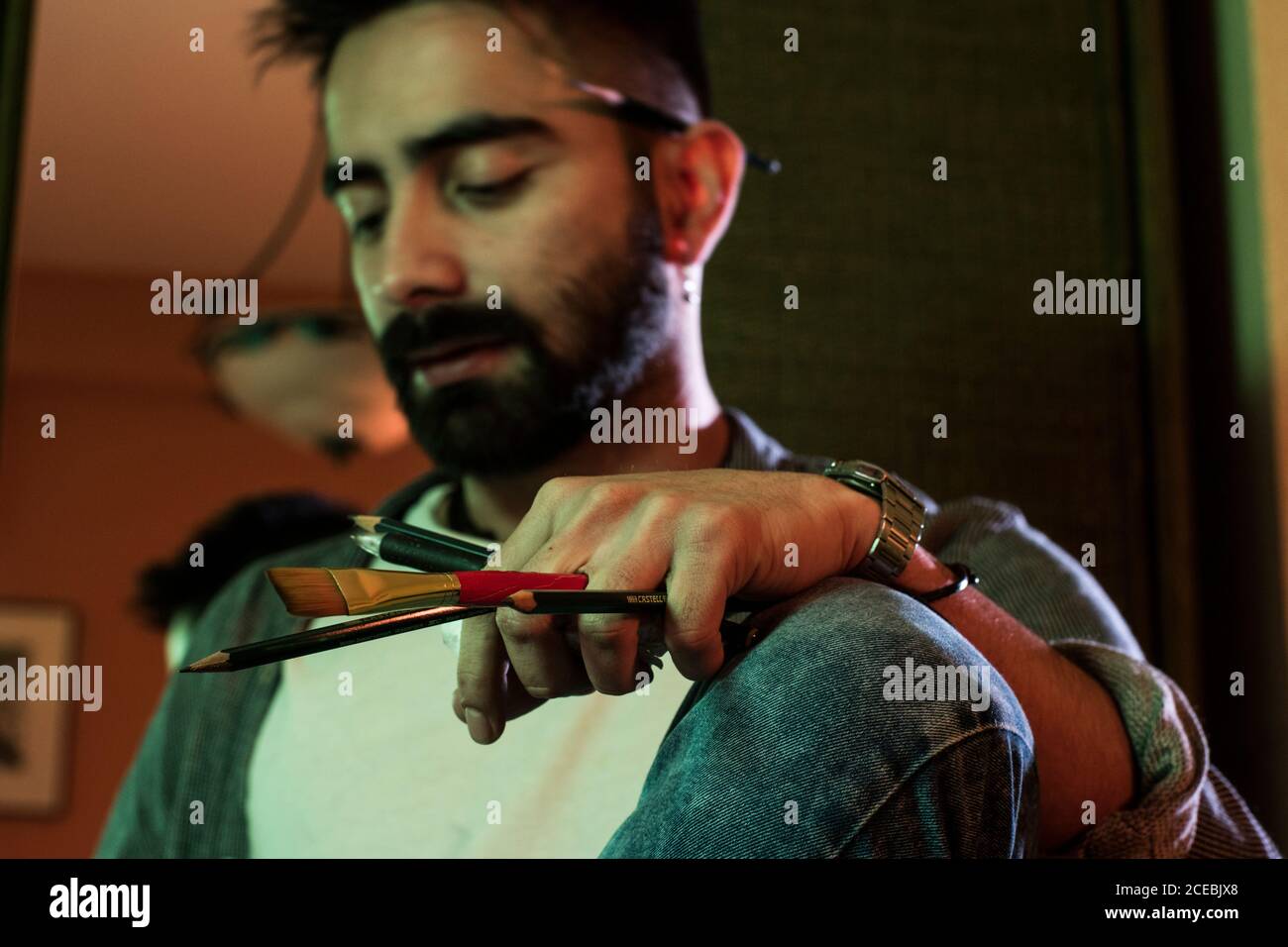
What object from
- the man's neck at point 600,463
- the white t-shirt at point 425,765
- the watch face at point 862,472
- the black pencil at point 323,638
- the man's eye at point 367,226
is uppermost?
the man's eye at point 367,226

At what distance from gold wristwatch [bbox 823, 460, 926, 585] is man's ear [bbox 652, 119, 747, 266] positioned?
42cm

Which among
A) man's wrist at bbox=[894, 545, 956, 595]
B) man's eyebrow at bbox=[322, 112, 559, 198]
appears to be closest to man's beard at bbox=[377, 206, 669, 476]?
man's eyebrow at bbox=[322, 112, 559, 198]

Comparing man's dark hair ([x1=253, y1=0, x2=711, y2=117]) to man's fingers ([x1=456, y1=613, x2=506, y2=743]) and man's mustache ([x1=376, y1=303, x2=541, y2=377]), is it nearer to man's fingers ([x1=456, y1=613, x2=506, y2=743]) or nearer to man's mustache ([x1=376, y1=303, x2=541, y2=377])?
man's mustache ([x1=376, y1=303, x2=541, y2=377])

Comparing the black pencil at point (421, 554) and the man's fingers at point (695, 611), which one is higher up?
the black pencil at point (421, 554)

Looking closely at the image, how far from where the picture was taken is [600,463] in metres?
0.91

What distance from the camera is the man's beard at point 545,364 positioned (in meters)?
0.91

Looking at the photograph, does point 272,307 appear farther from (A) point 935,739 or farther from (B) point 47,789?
(A) point 935,739

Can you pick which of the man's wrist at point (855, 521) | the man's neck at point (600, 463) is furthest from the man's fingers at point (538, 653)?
the man's neck at point (600, 463)

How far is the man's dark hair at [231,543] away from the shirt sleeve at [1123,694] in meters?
0.49

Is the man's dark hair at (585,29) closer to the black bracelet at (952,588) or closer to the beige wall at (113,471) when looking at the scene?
the beige wall at (113,471)

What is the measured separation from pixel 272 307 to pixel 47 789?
41 centimetres

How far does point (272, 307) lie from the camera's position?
40.3 inches

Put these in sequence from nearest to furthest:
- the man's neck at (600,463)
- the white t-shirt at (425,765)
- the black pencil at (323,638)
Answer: the black pencil at (323,638) < the white t-shirt at (425,765) < the man's neck at (600,463)

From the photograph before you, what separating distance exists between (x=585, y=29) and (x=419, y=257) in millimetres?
236
